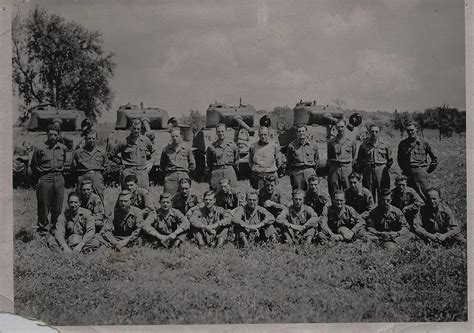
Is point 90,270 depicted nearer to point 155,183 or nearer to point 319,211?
point 155,183

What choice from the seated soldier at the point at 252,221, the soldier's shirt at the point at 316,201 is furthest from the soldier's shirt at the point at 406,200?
the seated soldier at the point at 252,221

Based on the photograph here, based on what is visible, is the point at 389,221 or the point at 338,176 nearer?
the point at 389,221

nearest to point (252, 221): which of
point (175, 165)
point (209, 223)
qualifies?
point (209, 223)

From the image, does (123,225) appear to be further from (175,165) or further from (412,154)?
(412,154)

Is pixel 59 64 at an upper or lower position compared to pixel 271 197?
upper

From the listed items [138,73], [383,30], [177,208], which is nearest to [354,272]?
[177,208]

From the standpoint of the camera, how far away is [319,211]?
22.9ft

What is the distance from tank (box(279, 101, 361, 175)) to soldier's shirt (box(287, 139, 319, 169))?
0.16 feet

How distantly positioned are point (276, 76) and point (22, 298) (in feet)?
9.84

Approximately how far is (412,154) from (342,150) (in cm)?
64

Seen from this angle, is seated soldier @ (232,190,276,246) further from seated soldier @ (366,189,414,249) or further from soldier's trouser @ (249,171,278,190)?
seated soldier @ (366,189,414,249)

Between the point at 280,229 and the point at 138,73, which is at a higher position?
the point at 138,73

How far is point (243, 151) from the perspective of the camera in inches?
281

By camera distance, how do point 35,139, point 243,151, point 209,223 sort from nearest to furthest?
point 209,223 → point 35,139 → point 243,151
